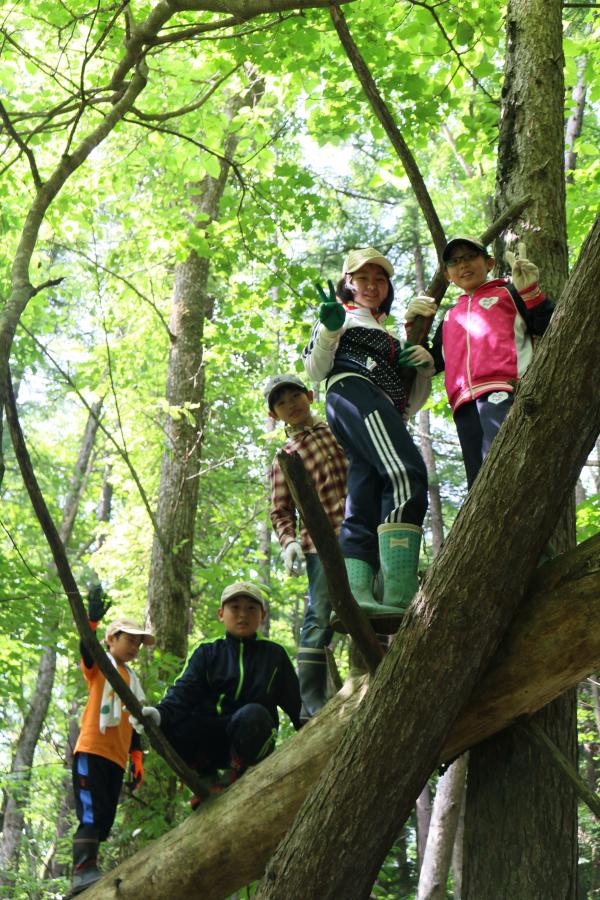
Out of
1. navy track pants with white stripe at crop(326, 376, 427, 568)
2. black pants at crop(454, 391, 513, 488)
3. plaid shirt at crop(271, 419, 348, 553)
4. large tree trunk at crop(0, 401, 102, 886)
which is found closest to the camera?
navy track pants with white stripe at crop(326, 376, 427, 568)

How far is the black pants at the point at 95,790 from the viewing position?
3629mm

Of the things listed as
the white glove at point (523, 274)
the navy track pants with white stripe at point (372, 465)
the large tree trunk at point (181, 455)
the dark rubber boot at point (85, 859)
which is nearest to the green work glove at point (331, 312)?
the navy track pants with white stripe at point (372, 465)

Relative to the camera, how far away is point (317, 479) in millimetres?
4133

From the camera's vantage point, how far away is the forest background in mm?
5426

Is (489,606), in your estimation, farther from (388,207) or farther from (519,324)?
(388,207)

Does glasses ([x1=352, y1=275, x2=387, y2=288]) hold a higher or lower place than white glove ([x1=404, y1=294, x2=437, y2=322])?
higher

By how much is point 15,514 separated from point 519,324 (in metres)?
11.2

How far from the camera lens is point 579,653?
2.50 metres

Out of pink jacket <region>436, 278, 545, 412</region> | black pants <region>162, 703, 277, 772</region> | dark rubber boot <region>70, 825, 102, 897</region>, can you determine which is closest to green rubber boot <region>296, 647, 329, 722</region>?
black pants <region>162, 703, 277, 772</region>

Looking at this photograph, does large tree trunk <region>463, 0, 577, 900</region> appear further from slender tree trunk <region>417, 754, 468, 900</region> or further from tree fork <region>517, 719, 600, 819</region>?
slender tree trunk <region>417, 754, 468, 900</region>

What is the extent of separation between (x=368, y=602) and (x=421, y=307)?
143 centimetres

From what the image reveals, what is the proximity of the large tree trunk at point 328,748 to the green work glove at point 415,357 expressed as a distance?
1.27 meters

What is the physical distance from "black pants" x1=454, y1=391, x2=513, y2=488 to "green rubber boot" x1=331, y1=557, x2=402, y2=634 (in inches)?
24.2

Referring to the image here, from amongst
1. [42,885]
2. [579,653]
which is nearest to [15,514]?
[42,885]
